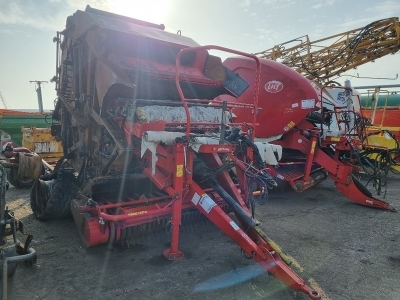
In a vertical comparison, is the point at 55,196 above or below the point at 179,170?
below

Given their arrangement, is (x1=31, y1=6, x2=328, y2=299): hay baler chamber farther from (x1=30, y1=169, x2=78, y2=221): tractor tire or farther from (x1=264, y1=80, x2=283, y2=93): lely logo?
(x1=264, y1=80, x2=283, y2=93): lely logo

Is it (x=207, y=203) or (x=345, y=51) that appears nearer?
(x=207, y=203)

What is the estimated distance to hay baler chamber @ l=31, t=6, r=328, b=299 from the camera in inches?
116

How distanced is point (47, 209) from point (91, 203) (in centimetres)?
112

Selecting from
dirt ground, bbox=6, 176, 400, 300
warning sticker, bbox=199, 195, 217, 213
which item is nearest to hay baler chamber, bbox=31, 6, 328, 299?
warning sticker, bbox=199, 195, 217, 213

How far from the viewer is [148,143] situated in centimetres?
292

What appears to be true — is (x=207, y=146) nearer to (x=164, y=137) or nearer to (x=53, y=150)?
(x=164, y=137)

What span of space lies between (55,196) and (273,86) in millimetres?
4218

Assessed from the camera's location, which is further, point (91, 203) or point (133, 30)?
point (133, 30)

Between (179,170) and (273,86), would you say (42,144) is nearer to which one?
(273,86)

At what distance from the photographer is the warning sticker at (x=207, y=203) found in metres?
2.97

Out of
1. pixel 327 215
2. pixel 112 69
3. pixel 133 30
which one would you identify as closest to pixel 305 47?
pixel 327 215

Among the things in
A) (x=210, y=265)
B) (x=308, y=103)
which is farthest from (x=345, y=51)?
(x=210, y=265)

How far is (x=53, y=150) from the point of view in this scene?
8.41 metres
